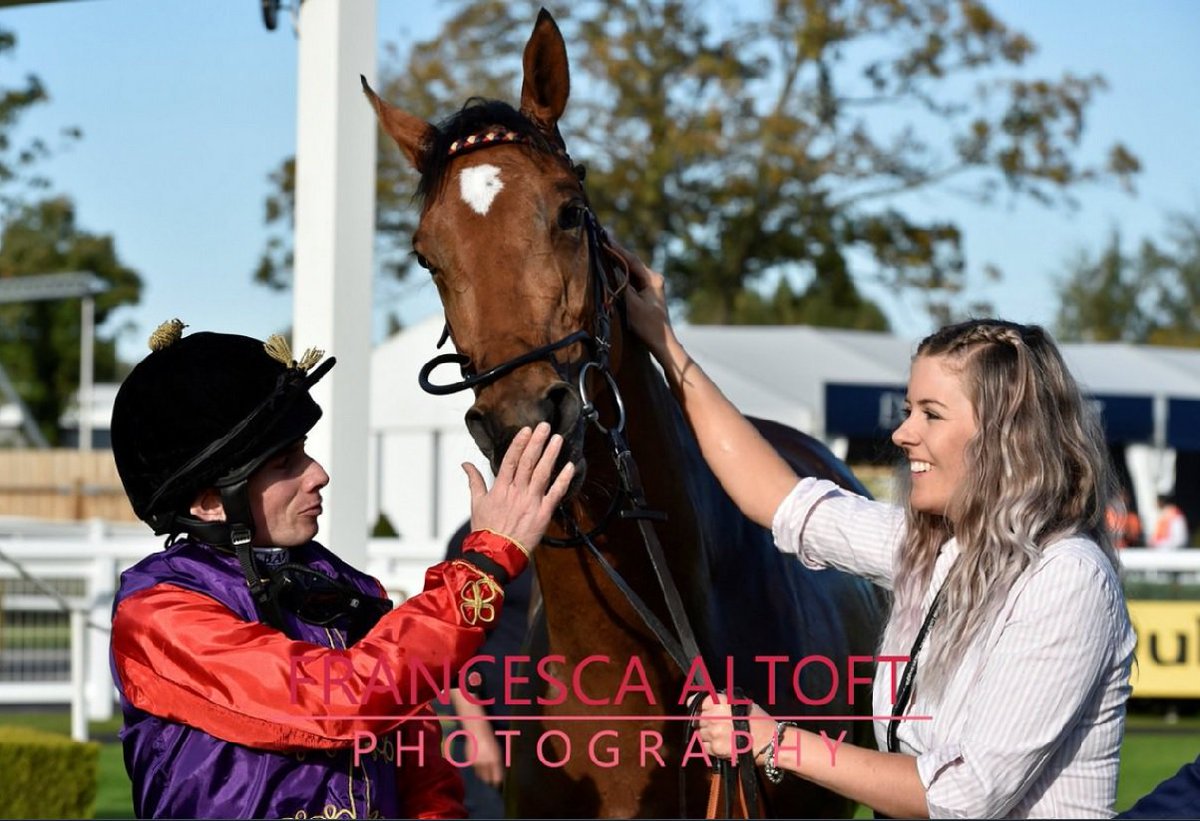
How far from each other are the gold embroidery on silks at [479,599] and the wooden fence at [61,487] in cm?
2236

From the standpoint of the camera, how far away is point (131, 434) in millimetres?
2129

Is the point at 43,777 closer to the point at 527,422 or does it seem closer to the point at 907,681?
the point at 527,422

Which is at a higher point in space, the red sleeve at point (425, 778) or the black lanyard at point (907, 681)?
the black lanyard at point (907, 681)

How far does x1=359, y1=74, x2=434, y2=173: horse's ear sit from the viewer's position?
9.20 ft

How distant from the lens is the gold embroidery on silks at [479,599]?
6.73 ft

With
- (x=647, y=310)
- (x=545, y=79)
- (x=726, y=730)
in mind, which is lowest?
(x=726, y=730)

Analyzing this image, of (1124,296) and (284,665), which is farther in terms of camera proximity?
(1124,296)

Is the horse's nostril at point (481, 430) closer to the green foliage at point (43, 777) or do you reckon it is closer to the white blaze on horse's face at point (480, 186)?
the white blaze on horse's face at point (480, 186)

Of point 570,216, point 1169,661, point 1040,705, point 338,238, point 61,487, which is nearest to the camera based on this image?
point 1040,705

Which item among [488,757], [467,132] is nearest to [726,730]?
[467,132]

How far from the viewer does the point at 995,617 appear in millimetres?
2066

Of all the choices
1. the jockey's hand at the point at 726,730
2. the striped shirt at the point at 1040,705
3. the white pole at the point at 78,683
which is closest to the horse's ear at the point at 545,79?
the jockey's hand at the point at 726,730

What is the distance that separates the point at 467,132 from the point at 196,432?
838mm

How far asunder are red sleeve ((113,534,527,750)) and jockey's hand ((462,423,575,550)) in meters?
0.09
